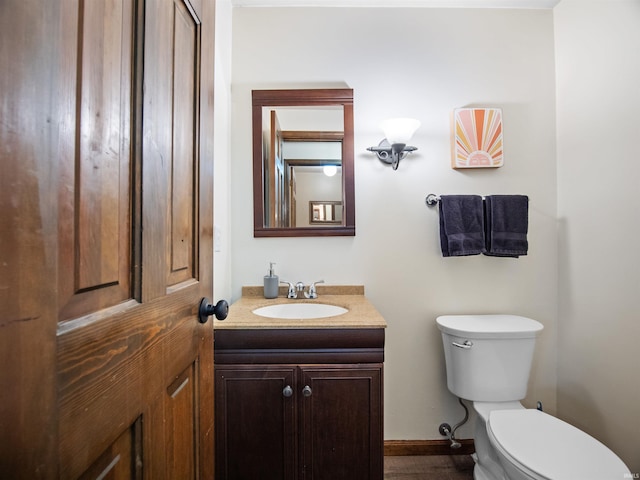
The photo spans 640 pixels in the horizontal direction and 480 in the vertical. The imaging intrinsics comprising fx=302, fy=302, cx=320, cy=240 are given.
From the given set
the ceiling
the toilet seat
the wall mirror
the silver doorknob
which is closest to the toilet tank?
the toilet seat

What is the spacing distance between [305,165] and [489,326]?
127cm

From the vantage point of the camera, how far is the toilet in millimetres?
1025

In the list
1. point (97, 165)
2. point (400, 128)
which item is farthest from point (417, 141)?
point (97, 165)

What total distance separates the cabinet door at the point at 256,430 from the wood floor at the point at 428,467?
2.17 ft

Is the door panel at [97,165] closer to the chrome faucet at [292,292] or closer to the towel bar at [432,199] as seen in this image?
the chrome faucet at [292,292]

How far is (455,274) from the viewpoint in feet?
Answer: 5.54

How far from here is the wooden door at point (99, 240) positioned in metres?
0.31

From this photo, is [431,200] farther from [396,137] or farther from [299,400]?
[299,400]

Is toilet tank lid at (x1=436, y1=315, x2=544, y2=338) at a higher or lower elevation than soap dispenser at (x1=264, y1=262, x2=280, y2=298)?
lower

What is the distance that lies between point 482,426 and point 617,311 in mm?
785

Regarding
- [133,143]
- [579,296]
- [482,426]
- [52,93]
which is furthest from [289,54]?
[482,426]

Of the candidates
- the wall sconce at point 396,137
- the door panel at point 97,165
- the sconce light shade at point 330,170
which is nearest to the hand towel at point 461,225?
the wall sconce at point 396,137

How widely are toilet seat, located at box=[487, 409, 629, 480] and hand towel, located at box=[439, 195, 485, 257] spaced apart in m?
0.75

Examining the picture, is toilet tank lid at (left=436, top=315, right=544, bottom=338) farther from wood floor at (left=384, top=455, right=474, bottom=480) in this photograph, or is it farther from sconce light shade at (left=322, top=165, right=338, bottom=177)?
sconce light shade at (left=322, top=165, right=338, bottom=177)
